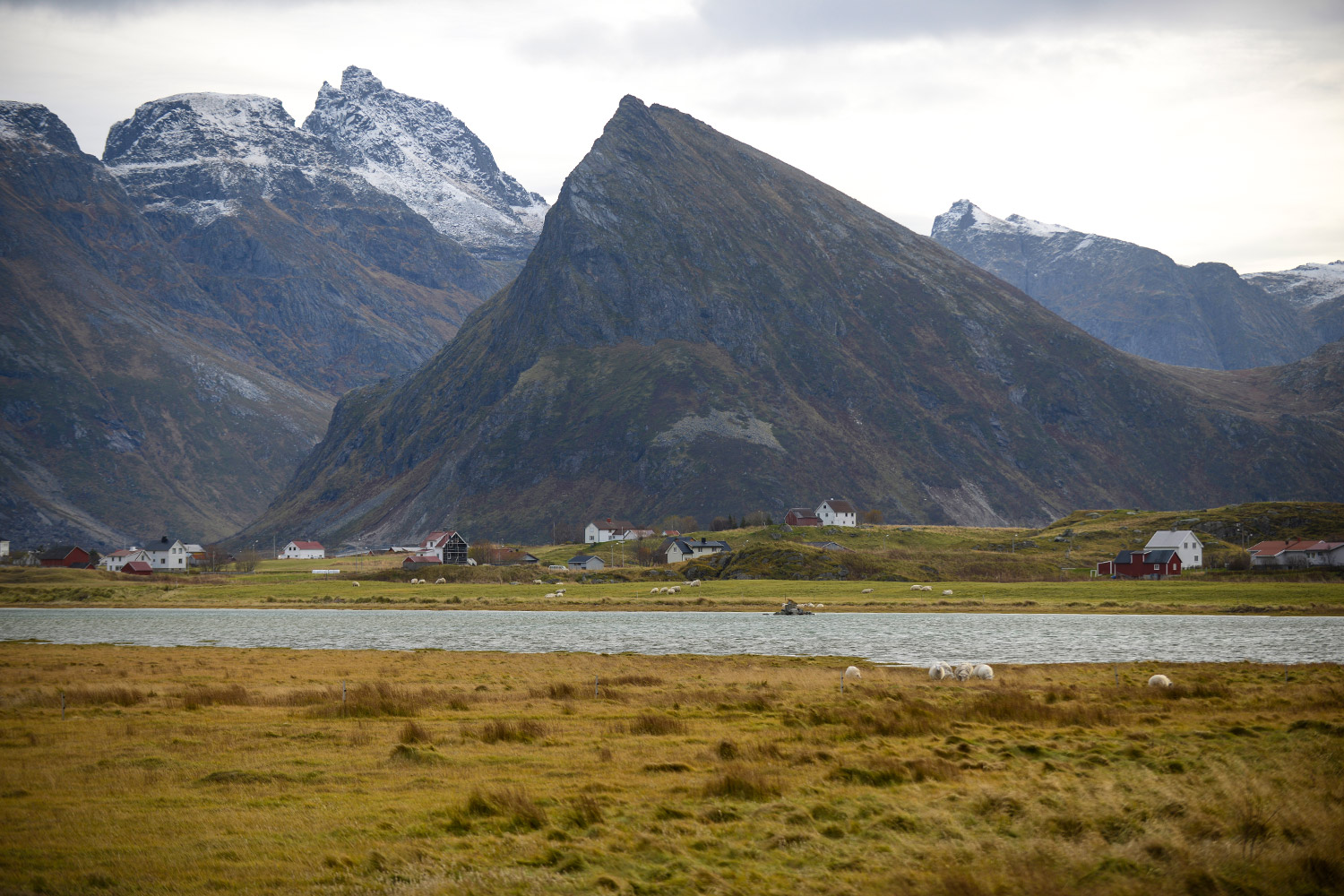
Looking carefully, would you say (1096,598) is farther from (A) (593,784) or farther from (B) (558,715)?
(A) (593,784)

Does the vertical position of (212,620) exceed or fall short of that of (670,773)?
Result: it falls short


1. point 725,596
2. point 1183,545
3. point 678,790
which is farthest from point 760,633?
point 1183,545

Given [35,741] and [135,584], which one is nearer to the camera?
[35,741]

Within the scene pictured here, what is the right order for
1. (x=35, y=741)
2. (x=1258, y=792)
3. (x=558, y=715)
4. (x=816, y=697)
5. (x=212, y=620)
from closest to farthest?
(x=1258, y=792), (x=35, y=741), (x=558, y=715), (x=816, y=697), (x=212, y=620)

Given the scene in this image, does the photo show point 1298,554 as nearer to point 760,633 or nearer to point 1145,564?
point 1145,564

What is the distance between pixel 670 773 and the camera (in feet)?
86.8

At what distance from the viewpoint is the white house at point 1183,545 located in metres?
163

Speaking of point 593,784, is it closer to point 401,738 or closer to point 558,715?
point 401,738

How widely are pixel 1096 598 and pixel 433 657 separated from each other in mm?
87167

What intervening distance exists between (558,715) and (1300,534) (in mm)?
179459

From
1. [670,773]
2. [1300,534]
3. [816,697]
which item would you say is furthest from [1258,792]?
[1300,534]

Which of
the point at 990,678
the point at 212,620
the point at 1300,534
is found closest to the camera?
the point at 990,678

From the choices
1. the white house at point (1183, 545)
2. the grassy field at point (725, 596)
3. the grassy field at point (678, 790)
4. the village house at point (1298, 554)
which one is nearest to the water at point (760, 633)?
the grassy field at point (725, 596)

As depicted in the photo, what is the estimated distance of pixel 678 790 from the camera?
24359 millimetres
